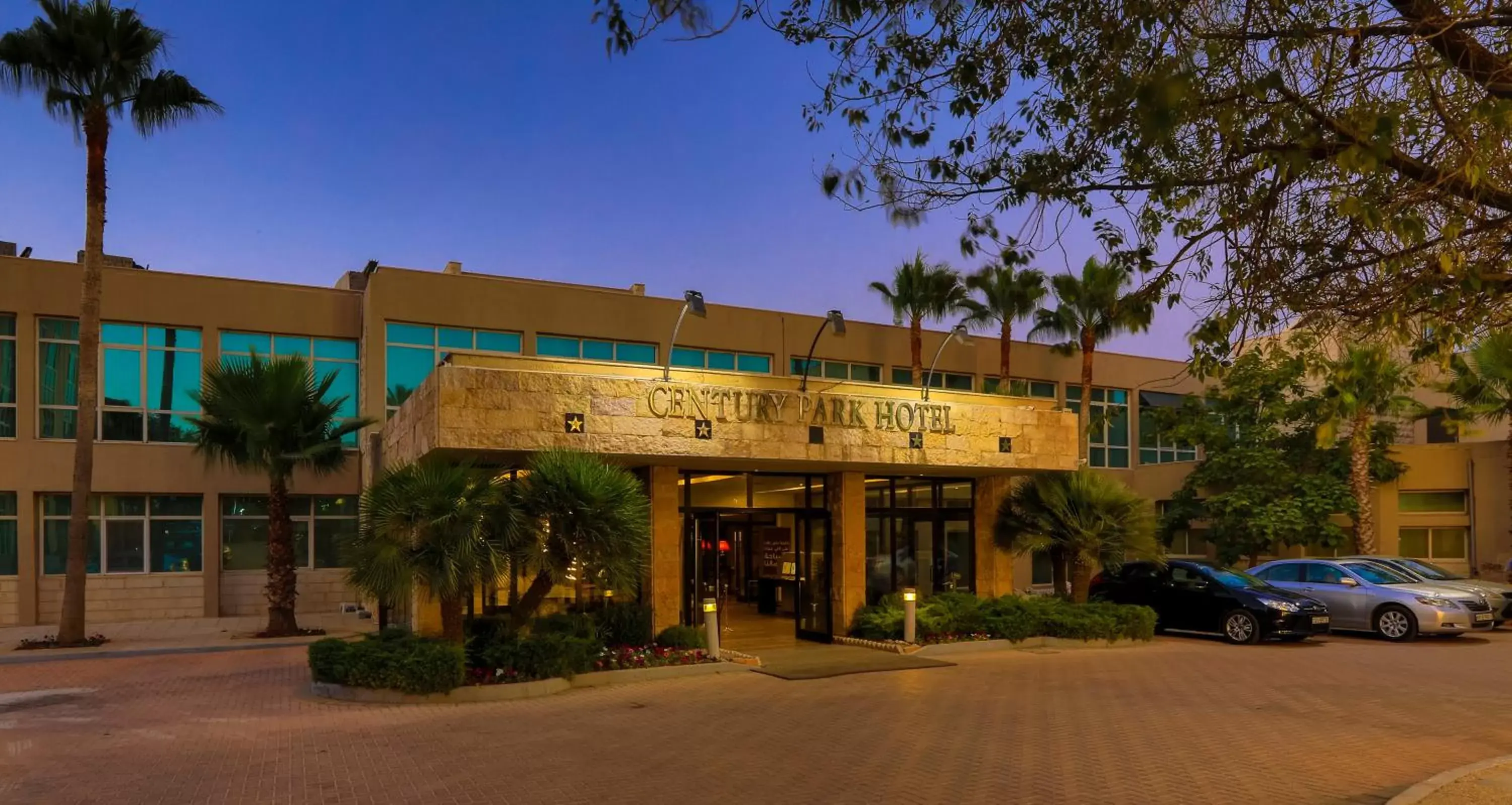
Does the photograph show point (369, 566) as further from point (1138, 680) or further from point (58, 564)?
point (58, 564)

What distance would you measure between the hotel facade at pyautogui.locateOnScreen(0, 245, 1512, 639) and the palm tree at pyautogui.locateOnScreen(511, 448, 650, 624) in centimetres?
148

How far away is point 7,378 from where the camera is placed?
24078 mm

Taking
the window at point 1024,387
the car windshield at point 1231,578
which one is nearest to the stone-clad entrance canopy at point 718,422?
the car windshield at point 1231,578

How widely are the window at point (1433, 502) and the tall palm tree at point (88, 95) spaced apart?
96.8 ft

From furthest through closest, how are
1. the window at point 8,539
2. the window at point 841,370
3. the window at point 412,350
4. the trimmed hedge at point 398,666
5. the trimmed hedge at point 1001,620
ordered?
the window at point 841,370
the window at point 412,350
the window at point 8,539
the trimmed hedge at point 1001,620
the trimmed hedge at point 398,666

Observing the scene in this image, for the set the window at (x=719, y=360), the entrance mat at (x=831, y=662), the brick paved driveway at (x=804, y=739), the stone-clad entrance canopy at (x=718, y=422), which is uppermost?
the window at (x=719, y=360)

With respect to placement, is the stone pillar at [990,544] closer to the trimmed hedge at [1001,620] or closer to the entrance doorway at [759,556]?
the trimmed hedge at [1001,620]

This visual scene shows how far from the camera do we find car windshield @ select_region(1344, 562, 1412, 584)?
65.2 feet

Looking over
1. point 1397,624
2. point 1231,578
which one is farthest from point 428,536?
point 1397,624

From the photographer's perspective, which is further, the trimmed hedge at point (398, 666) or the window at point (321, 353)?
the window at point (321, 353)

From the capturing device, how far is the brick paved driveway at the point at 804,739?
8.50m

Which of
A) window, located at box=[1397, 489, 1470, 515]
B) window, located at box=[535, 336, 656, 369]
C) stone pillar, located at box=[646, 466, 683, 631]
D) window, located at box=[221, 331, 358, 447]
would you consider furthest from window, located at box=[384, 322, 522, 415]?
window, located at box=[1397, 489, 1470, 515]

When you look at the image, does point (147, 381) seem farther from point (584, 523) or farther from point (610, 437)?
point (584, 523)

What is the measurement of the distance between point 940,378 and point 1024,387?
127 inches
